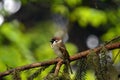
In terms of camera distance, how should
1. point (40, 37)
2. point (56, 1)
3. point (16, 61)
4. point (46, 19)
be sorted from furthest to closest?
point (46, 19), point (40, 37), point (56, 1), point (16, 61)

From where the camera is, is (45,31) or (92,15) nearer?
(92,15)

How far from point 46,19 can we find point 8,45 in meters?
5.17

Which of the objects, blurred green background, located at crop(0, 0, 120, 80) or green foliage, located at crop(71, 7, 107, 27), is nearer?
blurred green background, located at crop(0, 0, 120, 80)

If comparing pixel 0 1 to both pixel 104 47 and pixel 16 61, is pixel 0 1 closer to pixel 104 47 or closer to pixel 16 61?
pixel 16 61

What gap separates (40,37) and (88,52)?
438 cm

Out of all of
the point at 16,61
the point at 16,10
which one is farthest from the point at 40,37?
the point at 16,61

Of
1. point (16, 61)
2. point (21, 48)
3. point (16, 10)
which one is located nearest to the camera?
point (16, 61)

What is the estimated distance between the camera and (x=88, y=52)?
1370 mm

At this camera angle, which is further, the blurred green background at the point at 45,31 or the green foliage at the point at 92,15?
the green foliage at the point at 92,15

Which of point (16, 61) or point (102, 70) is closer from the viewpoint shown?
point (102, 70)

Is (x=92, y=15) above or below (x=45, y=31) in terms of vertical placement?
above

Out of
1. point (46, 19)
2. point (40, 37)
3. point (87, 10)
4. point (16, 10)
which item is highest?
point (87, 10)

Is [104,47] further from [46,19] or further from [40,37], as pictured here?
[46,19]

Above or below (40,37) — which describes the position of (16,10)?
below
